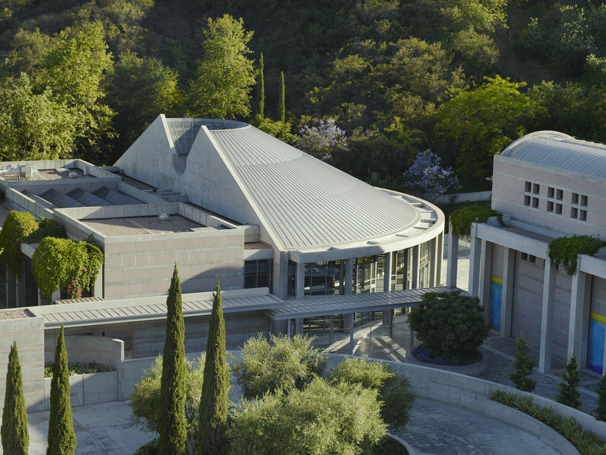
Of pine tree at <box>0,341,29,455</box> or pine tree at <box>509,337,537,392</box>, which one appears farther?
pine tree at <box>509,337,537,392</box>

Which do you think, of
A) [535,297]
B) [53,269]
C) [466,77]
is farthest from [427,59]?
[53,269]

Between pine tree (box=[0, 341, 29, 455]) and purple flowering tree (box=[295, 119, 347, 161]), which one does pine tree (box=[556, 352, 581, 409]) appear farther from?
purple flowering tree (box=[295, 119, 347, 161])

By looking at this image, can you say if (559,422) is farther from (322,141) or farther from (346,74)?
(346,74)

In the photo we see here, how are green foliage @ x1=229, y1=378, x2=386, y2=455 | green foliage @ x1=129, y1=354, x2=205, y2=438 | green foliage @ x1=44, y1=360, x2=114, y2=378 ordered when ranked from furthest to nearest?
green foliage @ x1=44, y1=360, x2=114, y2=378
green foliage @ x1=129, y1=354, x2=205, y2=438
green foliage @ x1=229, y1=378, x2=386, y2=455

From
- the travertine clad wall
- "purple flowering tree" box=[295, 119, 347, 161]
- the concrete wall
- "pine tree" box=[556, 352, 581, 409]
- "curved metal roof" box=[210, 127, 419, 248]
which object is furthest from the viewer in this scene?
"purple flowering tree" box=[295, 119, 347, 161]

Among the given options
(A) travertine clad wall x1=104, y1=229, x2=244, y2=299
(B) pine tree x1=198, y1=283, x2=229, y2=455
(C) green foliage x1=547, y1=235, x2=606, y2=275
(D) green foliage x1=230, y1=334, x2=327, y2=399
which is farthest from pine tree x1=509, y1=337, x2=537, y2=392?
(A) travertine clad wall x1=104, y1=229, x2=244, y2=299

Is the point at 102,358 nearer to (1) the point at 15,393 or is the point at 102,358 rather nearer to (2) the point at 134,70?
(1) the point at 15,393

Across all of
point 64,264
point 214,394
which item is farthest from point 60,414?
point 64,264
